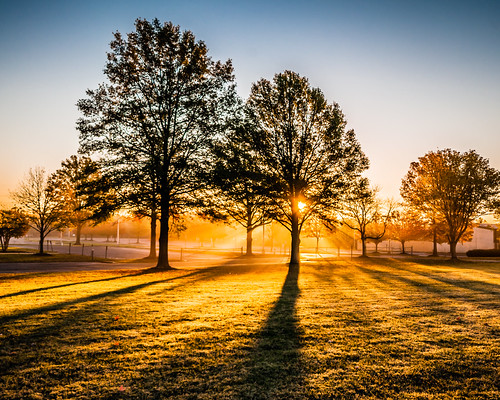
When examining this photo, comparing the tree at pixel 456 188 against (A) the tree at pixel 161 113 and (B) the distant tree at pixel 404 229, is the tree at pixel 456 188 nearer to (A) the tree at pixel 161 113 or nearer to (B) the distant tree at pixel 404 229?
(B) the distant tree at pixel 404 229

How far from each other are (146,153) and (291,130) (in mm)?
10430

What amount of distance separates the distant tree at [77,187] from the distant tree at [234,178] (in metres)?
7.01

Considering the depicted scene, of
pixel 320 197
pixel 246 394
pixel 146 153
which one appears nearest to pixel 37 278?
pixel 146 153

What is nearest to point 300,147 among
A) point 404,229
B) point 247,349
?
point 247,349

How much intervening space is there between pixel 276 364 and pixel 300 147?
20.7 meters

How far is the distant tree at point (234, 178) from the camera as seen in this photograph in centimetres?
2184

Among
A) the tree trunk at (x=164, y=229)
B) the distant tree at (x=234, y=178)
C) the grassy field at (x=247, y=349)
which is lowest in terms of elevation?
the grassy field at (x=247, y=349)

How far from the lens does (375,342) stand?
5895mm

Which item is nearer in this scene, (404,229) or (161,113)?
(161,113)

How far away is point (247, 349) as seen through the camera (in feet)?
18.1

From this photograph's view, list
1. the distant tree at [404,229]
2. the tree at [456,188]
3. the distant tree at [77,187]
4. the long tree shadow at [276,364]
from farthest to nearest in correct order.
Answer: the distant tree at [404,229]
the tree at [456,188]
the distant tree at [77,187]
the long tree shadow at [276,364]

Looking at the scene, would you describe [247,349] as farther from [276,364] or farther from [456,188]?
[456,188]

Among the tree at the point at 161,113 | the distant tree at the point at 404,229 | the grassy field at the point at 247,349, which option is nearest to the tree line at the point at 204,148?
the tree at the point at 161,113

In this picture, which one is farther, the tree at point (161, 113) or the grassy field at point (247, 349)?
the tree at point (161, 113)
